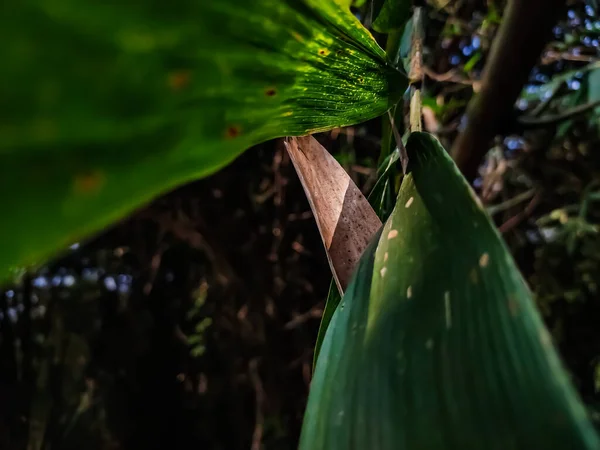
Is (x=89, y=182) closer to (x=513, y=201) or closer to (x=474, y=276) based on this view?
(x=474, y=276)

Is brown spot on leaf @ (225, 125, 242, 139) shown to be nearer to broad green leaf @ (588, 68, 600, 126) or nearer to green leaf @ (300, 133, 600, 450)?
green leaf @ (300, 133, 600, 450)

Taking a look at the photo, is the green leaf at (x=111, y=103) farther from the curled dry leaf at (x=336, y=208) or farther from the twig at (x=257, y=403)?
the twig at (x=257, y=403)

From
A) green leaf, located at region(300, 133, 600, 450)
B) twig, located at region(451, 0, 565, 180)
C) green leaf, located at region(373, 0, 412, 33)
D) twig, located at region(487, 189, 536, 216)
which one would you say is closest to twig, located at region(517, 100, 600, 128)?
twig, located at region(451, 0, 565, 180)

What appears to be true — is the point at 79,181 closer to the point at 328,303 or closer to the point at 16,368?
the point at 328,303

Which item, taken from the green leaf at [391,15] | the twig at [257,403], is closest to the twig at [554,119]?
the green leaf at [391,15]

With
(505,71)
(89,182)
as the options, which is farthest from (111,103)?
(505,71)

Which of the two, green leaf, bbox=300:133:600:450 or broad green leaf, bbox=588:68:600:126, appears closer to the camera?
green leaf, bbox=300:133:600:450

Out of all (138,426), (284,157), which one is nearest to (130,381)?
(138,426)
